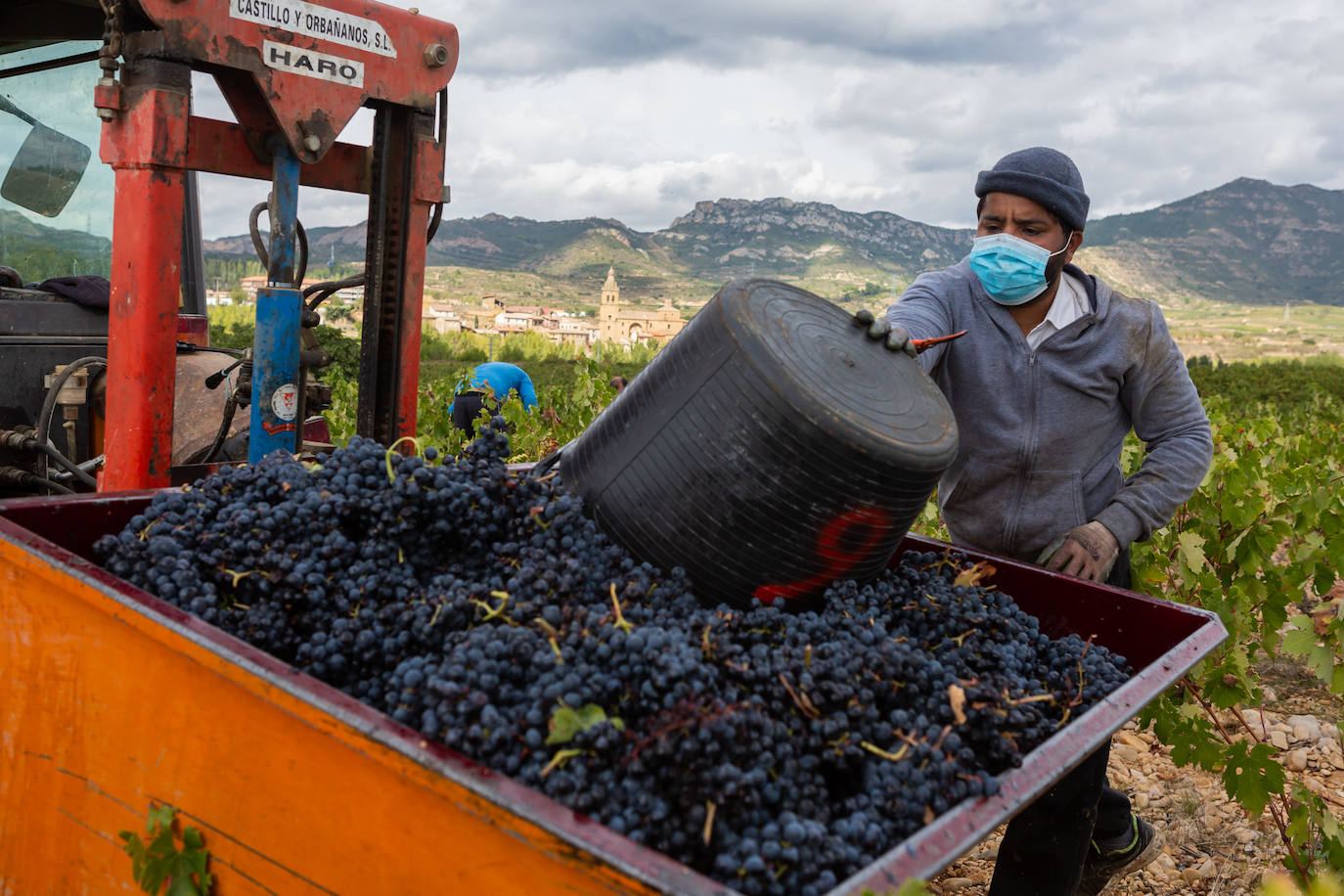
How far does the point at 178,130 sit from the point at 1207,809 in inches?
170

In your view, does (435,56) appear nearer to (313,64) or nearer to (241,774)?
(313,64)

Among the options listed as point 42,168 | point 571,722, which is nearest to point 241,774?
point 571,722

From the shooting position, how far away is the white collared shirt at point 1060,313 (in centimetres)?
266

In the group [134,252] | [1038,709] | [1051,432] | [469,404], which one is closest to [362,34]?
[134,252]

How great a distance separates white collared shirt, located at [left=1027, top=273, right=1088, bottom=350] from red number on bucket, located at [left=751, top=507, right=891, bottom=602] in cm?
117

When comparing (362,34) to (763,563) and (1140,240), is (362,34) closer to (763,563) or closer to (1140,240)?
(763,563)

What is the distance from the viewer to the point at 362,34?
2.68 meters

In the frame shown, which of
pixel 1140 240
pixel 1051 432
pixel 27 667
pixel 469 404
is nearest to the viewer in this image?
pixel 27 667

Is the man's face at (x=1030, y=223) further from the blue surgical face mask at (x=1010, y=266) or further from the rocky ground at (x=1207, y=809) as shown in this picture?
the rocky ground at (x=1207, y=809)

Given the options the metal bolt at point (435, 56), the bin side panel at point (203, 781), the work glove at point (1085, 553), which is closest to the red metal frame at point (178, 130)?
→ the metal bolt at point (435, 56)

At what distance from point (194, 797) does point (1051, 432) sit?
7.21 feet

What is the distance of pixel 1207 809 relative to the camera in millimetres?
3873

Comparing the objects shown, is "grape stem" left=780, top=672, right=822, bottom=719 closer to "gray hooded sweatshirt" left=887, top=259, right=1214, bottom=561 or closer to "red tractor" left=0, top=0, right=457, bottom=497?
"gray hooded sweatshirt" left=887, top=259, right=1214, bottom=561

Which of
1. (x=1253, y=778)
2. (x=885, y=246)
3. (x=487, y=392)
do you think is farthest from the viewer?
(x=885, y=246)
